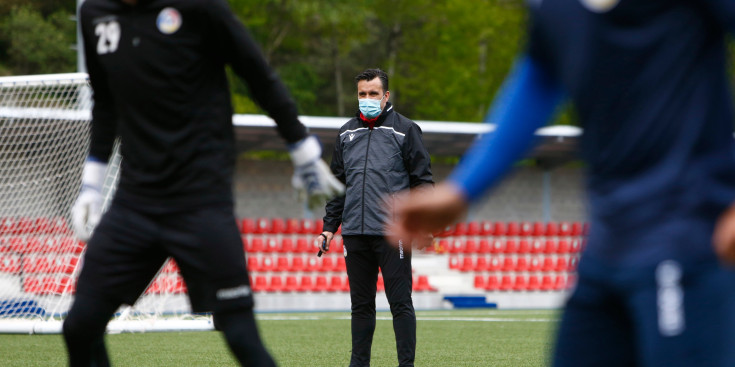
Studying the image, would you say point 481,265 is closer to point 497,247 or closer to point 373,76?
point 497,247

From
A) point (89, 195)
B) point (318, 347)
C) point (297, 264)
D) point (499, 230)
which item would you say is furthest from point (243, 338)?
point (499, 230)

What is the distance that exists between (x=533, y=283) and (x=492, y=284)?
3.42 feet

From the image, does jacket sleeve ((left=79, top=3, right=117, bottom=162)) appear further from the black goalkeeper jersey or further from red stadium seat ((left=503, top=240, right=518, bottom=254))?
red stadium seat ((left=503, top=240, right=518, bottom=254))

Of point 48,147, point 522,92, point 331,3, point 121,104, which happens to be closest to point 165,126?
point 121,104

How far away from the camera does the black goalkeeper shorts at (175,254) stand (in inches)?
142

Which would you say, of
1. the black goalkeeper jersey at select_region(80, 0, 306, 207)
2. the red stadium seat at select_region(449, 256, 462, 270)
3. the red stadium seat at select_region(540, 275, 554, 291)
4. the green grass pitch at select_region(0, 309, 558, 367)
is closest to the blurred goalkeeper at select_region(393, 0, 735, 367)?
the black goalkeeper jersey at select_region(80, 0, 306, 207)

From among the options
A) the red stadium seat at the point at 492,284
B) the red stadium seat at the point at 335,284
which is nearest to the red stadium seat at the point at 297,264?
the red stadium seat at the point at 335,284

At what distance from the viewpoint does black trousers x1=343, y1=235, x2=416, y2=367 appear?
7.09 m

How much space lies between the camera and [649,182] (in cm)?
217

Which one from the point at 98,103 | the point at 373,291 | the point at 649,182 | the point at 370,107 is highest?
the point at 370,107

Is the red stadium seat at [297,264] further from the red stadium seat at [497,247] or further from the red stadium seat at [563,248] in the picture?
the red stadium seat at [563,248]

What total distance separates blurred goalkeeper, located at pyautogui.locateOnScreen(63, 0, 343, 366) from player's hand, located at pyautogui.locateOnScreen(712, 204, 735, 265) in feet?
6.12

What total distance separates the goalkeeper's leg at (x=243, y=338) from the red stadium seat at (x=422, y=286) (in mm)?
18167

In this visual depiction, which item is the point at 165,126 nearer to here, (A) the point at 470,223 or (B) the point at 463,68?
(A) the point at 470,223
